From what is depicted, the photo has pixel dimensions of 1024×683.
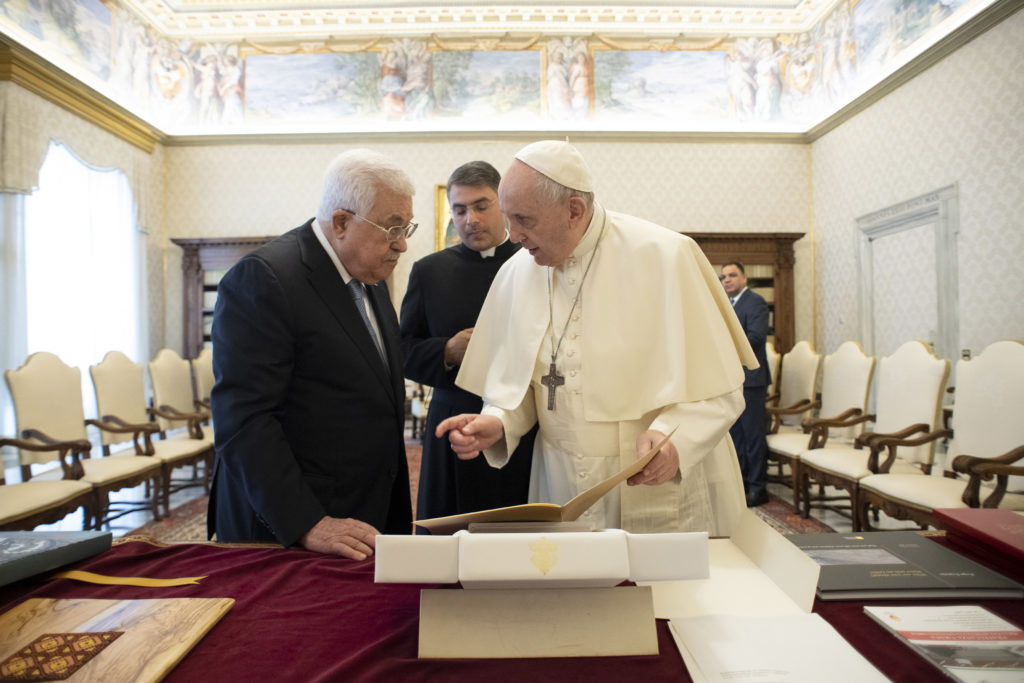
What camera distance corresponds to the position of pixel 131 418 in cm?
579

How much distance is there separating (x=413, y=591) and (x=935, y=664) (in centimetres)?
82

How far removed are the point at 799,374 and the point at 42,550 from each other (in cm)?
658

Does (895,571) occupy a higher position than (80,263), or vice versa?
(80,263)

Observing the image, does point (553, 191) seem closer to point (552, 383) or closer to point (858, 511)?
point (552, 383)

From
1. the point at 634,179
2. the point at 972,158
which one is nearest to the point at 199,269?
the point at 634,179

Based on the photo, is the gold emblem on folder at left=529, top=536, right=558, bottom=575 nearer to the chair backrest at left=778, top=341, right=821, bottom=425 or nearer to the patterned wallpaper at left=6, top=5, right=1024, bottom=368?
the chair backrest at left=778, top=341, right=821, bottom=425

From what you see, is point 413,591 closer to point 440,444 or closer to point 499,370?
point 499,370

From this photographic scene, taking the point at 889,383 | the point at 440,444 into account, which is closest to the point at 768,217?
the point at 889,383

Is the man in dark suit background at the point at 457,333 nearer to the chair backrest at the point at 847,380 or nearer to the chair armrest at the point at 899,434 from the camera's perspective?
the chair armrest at the point at 899,434

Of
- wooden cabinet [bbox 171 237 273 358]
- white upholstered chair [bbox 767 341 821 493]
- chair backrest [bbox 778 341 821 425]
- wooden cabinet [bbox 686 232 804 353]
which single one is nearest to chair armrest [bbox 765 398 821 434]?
white upholstered chair [bbox 767 341 821 493]

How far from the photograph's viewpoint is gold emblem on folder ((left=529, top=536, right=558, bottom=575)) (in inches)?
31.9

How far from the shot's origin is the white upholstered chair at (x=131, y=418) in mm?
5070

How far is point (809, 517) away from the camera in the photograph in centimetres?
493

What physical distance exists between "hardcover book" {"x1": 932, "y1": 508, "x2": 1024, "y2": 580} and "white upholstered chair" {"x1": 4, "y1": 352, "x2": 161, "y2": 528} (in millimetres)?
4828
